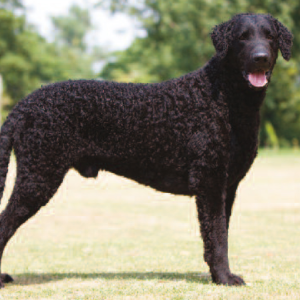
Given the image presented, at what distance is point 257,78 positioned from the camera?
13.3 feet

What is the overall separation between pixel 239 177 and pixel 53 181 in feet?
5.29

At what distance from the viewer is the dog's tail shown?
14.0 feet

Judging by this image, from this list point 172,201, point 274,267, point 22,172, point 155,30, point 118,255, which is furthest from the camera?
point 155,30

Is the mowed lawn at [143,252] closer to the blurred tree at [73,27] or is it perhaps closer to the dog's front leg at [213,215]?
the dog's front leg at [213,215]

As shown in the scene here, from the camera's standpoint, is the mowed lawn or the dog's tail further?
the dog's tail

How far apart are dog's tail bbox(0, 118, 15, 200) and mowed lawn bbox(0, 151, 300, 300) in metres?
0.99

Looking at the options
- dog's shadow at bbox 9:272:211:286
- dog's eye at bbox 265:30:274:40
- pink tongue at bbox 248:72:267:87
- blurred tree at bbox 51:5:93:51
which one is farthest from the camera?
blurred tree at bbox 51:5:93:51

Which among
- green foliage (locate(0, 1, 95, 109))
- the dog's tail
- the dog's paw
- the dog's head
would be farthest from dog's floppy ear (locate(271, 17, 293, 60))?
green foliage (locate(0, 1, 95, 109))

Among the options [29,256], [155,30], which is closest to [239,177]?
[29,256]

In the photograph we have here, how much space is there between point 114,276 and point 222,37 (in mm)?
2419

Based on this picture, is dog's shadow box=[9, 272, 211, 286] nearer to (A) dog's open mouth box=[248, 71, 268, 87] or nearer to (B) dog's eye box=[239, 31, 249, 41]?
(A) dog's open mouth box=[248, 71, 268, 87]

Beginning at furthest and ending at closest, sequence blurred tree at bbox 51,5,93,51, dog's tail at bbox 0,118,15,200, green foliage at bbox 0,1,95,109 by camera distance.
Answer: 1. blurred tree at bbox 51,5,93,51
2. green foliage at bbox 0,1,95,109
3. dog's tail at bbox 0,118,15,200

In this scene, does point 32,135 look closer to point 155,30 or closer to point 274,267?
point 274,267

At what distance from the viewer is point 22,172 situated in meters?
4.14
